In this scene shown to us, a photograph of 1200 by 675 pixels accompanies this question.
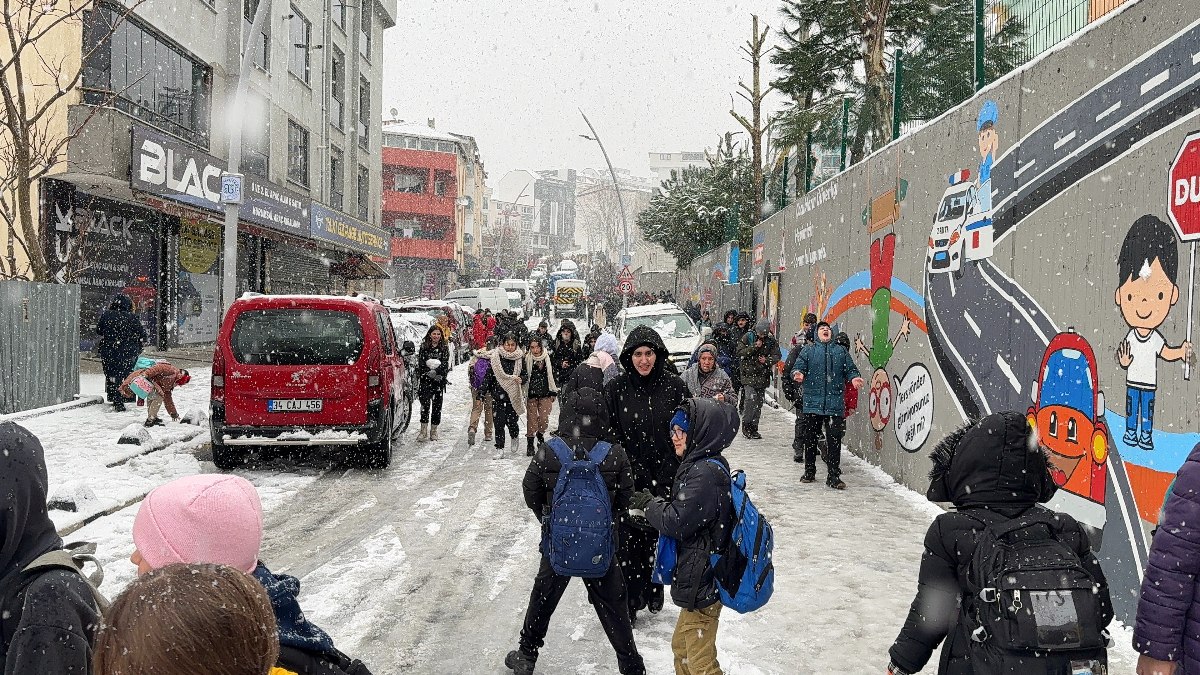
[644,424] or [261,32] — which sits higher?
[261,32]

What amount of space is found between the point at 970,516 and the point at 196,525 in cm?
213

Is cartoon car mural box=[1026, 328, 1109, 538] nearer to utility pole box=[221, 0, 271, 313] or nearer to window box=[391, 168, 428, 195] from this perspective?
utility pole box=[221, 0, 271, 313]

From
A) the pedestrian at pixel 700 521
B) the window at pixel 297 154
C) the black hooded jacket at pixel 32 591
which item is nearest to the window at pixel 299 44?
the window at pixel 297 154

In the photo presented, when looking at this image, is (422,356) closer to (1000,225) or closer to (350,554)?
(350,554)

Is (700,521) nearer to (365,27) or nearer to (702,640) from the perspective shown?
(702,640)

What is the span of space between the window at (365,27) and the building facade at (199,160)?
4.11 feet

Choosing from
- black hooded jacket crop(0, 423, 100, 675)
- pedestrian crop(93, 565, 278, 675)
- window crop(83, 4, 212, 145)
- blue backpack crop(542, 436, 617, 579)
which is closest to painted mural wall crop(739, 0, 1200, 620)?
blue backpack crop(542, 436, 617, 579)

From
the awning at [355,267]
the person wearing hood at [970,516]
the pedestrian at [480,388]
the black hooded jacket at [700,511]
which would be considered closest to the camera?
the person wearing hood at [970,516]

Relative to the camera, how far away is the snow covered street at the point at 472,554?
515 centimetres

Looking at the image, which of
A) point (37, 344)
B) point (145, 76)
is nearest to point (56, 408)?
point (37, 344)

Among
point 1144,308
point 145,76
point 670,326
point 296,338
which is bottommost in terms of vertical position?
point 296,338

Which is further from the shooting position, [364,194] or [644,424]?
[364,194]

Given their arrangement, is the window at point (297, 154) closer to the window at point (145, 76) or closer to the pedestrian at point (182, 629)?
the window at point (145, 76)

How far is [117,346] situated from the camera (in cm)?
1434
